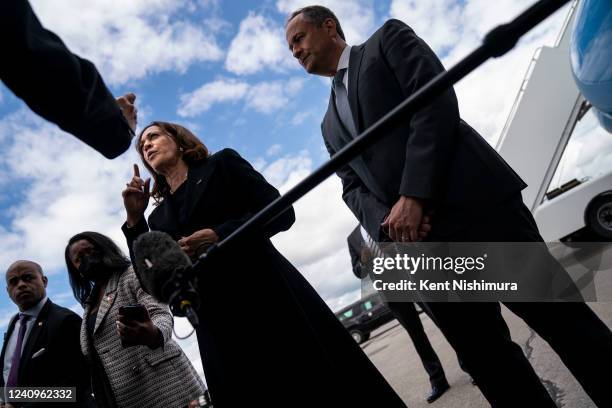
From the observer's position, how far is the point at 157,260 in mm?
1181

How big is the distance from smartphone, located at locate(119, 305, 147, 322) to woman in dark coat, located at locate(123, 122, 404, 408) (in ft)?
0.83

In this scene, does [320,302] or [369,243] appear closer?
[320,302]

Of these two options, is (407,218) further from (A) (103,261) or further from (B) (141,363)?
(A) (103,261)

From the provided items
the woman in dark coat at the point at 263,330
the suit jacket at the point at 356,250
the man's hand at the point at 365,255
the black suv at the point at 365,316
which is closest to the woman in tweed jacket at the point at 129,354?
the woman in dark coat at the point at 263,330

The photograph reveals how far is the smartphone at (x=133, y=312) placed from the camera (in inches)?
61.7

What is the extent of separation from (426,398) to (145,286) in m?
2.34

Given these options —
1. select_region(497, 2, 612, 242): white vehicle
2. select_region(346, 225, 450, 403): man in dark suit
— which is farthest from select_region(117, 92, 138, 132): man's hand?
select_region(497, 2, 612, 242): white vehicle

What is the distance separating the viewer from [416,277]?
5.55 ft

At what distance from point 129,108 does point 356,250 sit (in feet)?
9.28

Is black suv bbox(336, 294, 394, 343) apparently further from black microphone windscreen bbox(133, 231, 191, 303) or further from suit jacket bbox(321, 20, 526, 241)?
black microphone windscreen bbox(133, 231, 191, 303)

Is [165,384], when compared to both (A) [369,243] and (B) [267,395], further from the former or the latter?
(A) [369,243]

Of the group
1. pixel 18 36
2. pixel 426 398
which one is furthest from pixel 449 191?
pixel 426 398

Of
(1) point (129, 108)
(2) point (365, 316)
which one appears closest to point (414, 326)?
(1) point (129, 108)

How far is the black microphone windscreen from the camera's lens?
1166 mm
